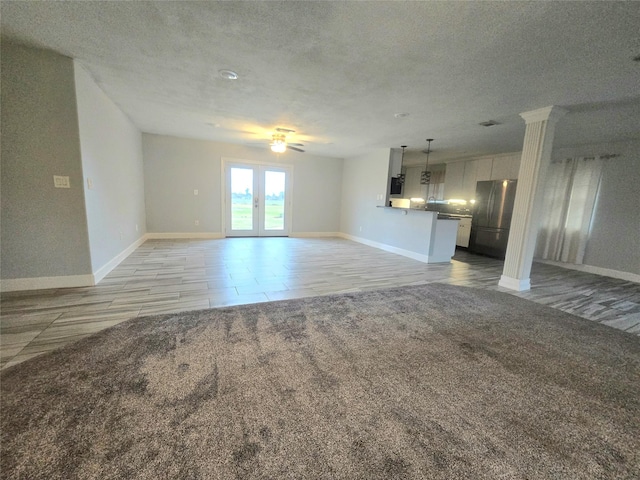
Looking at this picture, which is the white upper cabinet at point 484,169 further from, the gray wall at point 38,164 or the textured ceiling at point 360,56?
the gray wall at point 38,164

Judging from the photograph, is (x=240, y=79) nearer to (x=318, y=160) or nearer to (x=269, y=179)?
(x=269, y=179)

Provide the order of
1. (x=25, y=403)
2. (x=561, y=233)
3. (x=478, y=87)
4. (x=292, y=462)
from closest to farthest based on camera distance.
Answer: (x=292, y=462)
(x=25, y=403)
(x=478, y=87)
(x=561, y=233)

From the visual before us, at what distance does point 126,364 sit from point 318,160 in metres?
7.02

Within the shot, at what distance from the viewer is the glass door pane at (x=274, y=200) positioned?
24.1 ft

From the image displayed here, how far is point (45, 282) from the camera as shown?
290cm

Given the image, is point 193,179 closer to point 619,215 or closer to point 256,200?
point 256,200

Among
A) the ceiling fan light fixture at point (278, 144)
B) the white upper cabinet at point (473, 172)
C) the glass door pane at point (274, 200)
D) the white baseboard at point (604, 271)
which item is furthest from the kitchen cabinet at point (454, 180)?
the ceiling fan light fixture at point (278, 144)

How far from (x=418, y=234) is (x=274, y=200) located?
4.14 meters

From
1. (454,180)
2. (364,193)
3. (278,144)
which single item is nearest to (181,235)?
(278,144)

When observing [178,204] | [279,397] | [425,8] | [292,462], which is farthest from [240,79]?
[178,204]

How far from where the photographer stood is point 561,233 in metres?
5.52

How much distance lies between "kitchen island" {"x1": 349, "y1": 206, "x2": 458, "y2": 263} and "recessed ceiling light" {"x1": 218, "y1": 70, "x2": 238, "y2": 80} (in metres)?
4.26

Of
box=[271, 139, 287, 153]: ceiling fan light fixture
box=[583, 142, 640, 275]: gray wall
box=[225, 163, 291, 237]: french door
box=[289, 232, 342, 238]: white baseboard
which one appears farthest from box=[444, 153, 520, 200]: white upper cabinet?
box=[271, 139, 287, 153]: ceiling fan light fixture

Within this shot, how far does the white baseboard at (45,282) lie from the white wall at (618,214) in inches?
336
